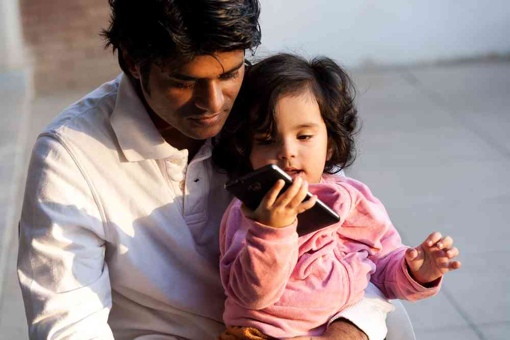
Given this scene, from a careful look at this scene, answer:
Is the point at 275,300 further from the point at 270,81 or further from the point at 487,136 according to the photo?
the point at 487,136

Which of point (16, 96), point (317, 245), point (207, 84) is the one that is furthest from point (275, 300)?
point (16, 96)

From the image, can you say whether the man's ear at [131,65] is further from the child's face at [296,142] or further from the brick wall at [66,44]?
the brick wall at [66,44]

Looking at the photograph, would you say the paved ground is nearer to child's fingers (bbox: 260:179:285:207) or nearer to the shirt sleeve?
the shirt sleeve

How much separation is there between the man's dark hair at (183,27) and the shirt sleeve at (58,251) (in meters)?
0.27

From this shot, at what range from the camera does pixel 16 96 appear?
6.42 metres

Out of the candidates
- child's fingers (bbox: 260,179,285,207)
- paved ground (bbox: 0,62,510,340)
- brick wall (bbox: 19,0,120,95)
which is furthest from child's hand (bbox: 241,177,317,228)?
brick wall (bbox: 19,0,120,95)

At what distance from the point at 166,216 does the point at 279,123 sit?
1.02ft

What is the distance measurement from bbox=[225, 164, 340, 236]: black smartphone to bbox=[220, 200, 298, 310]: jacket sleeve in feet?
0.18

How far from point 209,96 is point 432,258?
22.7 inches

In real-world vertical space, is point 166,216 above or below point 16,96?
above

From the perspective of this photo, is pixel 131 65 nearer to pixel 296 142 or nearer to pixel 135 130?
pixel 135 130

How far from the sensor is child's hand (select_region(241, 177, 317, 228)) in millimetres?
1713

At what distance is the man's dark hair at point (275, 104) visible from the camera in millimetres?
2078

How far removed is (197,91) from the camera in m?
1.84
